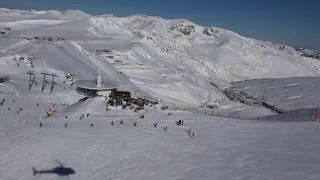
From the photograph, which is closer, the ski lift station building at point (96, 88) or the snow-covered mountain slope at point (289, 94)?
the ski lift station building at point (96, 88)

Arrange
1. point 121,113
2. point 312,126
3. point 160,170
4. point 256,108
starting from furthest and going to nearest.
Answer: point 256,108, point 121,113, point 312,126, point 160,170

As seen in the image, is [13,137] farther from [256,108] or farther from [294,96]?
[294,96]

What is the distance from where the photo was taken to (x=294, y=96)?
88.4 m

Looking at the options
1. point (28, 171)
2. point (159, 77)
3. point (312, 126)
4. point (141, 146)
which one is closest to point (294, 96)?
point (159, 77)

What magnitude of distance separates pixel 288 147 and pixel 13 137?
21.2 metres

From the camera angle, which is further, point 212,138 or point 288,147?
point 212,138

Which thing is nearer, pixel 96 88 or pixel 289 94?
pixel 96 88

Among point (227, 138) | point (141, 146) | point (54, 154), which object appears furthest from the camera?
point (227, 138)

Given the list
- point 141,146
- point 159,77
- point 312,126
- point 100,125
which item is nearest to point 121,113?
point 100,125

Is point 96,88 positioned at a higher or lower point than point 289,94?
lower

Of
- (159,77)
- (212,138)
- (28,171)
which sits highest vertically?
(159,77)

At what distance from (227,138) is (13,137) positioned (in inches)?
685

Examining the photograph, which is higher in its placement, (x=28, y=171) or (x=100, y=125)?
(x=100, y=125)

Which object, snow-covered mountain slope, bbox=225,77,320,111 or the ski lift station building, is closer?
the ski lift station building
